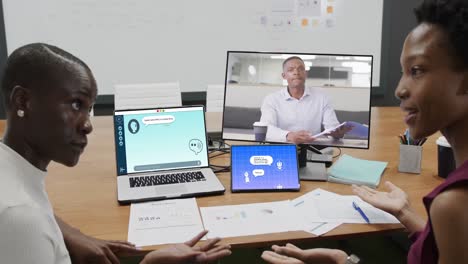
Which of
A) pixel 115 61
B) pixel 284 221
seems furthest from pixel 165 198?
pixel 115 61

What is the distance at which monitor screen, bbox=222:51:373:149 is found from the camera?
1.73 meters

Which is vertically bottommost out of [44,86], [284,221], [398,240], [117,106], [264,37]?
[398,240]

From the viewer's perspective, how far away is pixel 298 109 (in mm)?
1732

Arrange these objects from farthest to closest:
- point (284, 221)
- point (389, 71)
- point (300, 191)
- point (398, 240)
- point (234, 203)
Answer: point (389, 71), point (398, 240), point (300, 191), point (234, 203), point (284, 221)

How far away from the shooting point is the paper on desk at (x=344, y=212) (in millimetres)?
1437

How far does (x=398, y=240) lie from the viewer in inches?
103

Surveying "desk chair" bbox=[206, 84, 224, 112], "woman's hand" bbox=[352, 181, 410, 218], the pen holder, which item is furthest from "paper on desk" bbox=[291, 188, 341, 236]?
"desk chair" bbox=[206, 84, 224, 112]

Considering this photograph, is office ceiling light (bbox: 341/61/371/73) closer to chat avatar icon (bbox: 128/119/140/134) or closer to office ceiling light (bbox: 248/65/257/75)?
office ceiling light (bbox: 248/65/257/75)

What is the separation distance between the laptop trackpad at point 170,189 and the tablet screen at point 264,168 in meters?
0.18

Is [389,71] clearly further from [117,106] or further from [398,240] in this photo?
[117,106]

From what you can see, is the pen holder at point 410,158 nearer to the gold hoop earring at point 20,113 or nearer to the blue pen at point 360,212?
the blue pen at point 360,212

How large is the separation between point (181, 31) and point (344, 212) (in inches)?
98.6

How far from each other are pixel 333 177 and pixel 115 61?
2314 millimetres

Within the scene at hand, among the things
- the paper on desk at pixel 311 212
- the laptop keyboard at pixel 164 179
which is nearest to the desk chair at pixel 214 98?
the laptop keyboard at pixel 164 179
